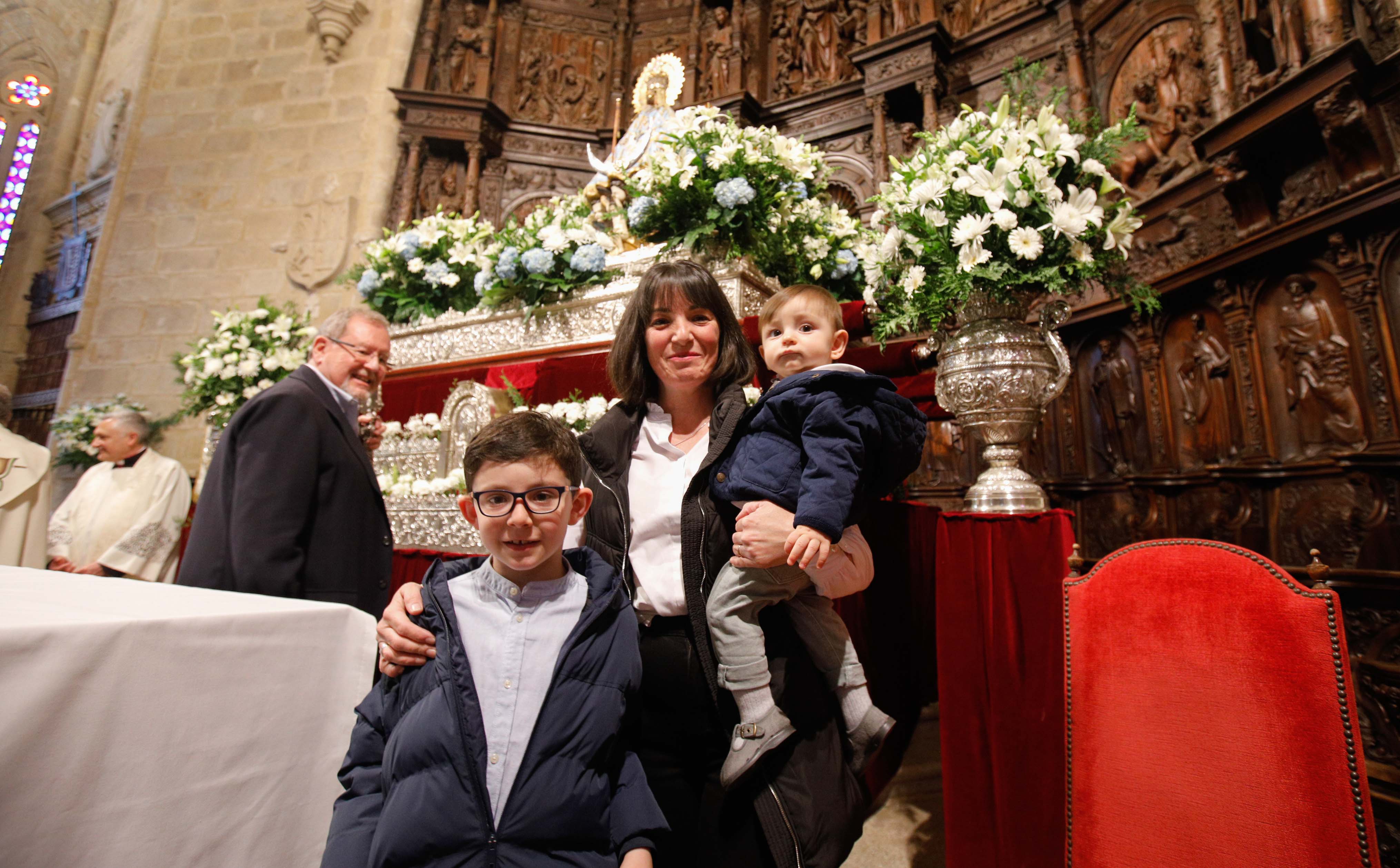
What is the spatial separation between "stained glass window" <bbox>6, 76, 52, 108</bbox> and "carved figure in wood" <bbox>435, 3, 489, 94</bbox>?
7537 mm

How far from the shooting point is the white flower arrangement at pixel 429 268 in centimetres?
397

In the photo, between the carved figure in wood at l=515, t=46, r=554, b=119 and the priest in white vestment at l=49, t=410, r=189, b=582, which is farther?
the carved figure in wood at l=515, t=46, r=554, b=119

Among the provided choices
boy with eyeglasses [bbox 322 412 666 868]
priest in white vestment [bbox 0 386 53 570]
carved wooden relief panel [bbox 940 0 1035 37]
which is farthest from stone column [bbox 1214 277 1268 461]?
priest in white vestment [bbox 0 386 53 570]

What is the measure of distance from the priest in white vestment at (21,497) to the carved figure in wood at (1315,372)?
685 centimetres

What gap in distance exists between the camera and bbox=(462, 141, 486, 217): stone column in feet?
25.5

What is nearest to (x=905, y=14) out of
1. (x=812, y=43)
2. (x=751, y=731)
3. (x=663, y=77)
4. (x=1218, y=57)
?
(x=812, y=43)

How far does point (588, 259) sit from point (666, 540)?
237cm

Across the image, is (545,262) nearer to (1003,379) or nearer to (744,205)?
(744,205)

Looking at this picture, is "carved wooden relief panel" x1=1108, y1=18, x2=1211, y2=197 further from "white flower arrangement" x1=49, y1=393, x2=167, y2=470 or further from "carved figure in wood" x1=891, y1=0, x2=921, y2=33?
"white flower arrangement" x1=49, y1=393, x2=167, y2=470

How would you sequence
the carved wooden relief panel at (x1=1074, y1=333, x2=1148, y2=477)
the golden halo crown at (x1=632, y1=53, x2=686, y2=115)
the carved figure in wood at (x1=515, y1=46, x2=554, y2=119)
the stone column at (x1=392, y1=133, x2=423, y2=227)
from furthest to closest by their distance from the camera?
the carved figure in wood at (x1=515, y1=46, x2=554, y2=119), the stone column at (x1=392, y1=133, x2=423, y2=227), the carved wooden relief panel at (x1=1074, y1=333, x2=1148, y2=477), the golden halo crown at (x1=632, y1=53, x2=686, y2=115)

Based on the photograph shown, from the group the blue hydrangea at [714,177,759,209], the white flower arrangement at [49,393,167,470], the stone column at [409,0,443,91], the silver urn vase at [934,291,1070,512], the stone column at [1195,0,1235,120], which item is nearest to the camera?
the silver urn vase at [934,291,1070,512]

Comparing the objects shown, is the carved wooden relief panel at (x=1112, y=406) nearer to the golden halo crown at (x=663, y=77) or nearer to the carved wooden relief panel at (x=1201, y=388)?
the carved wooden relief panel at (x=1201, y=388)

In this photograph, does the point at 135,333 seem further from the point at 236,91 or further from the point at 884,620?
the point at 884,620

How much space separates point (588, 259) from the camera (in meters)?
3.30
